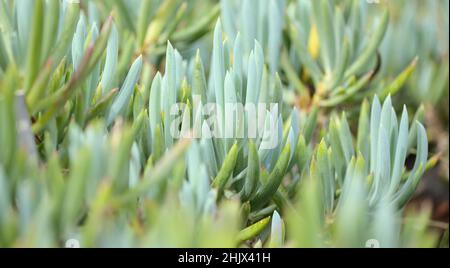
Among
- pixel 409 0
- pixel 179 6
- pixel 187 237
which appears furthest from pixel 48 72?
pixel 409 0

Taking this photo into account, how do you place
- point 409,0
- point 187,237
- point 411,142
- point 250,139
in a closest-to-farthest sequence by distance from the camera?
point 187,237 → point 250,139 → point 411,142 → point 409,0

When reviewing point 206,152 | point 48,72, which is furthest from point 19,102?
point 206,152

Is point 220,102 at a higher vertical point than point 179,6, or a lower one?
lower

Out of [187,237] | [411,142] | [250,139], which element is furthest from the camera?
[411,142]

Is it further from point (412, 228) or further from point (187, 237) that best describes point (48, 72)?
point (412, 228)
